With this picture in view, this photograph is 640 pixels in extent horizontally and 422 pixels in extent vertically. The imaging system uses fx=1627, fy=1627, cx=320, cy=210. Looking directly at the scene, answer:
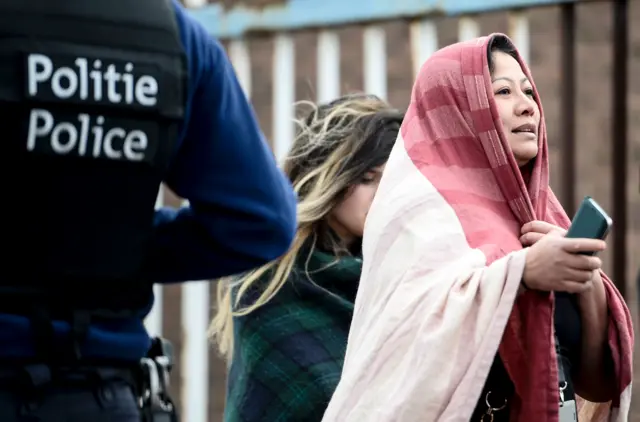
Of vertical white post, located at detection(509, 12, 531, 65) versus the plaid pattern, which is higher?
vertical white post, located at detection(509, 12, 531, 65)

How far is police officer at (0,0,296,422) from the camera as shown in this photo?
2.74 meters

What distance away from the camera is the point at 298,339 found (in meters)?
4.01

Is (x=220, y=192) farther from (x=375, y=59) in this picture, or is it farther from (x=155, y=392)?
(x=375, y=59)

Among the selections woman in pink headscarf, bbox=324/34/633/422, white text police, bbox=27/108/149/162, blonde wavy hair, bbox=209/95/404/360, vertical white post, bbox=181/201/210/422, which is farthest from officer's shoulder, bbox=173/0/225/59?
vertical white post, bbox=181/201/210/422

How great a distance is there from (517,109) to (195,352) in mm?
2886

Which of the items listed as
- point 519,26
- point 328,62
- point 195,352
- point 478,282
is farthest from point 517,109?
point 195,352

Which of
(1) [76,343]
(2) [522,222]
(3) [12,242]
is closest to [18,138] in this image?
(3) [12,242]

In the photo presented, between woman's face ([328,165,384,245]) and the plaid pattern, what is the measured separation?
0.10 meters

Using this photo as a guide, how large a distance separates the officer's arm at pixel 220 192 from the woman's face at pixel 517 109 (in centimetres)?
53

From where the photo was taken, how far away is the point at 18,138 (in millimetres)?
2715

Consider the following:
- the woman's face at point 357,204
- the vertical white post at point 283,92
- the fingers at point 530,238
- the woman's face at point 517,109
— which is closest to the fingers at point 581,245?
the fingers at point 530,238

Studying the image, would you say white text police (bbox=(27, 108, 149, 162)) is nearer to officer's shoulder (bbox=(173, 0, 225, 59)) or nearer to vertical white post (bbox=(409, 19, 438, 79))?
officer's shoulder (bbox=(173, 0, 225, 59))

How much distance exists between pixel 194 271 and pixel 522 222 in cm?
67

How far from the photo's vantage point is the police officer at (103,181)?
108 inches
